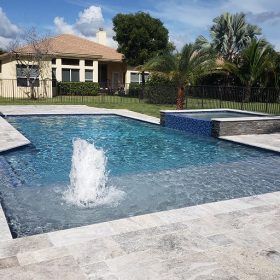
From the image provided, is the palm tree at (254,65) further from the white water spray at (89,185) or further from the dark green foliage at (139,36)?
the white water spray at (89,185)

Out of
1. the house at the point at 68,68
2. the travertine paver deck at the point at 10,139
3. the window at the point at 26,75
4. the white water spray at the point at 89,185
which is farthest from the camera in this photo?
the house at the point at 68,68

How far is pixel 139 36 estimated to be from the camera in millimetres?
30062

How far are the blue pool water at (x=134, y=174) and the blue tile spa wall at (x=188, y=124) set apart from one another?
1.37 ft

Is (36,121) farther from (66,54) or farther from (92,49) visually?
(92,49)

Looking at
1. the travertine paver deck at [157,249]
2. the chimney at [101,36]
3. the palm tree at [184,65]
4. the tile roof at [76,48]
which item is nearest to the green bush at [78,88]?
the tile roof at [76,48]

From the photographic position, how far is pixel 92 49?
32.7 m

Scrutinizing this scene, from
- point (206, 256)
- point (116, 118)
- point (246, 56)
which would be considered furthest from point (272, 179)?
point (246, 56)

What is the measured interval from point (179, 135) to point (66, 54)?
18.7 m

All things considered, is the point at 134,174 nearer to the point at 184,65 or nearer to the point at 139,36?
the point at 184,65

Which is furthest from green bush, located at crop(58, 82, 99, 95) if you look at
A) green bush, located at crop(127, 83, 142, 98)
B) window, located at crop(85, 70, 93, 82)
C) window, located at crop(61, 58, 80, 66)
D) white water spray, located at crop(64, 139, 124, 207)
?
white water spray, located at crop(64, 139, 124, 207)

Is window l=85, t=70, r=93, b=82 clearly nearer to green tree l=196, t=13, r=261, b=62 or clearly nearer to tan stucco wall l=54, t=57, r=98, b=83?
tan stucco wall l=54, t=57, r=98, b=83

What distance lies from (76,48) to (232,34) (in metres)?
14.4

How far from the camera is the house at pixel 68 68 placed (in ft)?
89.8

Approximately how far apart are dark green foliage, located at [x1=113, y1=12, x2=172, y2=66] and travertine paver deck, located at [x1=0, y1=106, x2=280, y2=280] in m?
26.8
